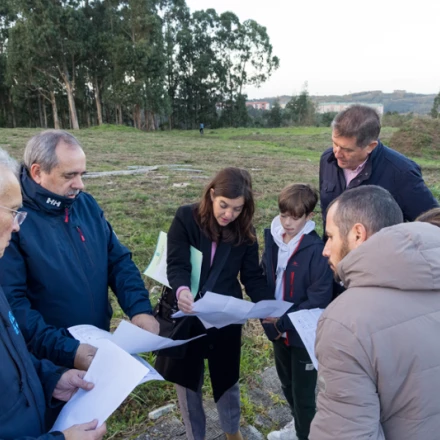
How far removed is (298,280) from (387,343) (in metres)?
1.11

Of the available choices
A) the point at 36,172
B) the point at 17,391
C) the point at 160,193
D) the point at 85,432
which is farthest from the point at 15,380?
the point at 160,193

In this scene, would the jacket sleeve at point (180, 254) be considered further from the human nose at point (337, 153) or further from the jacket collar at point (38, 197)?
the human nose at point (337, 153)

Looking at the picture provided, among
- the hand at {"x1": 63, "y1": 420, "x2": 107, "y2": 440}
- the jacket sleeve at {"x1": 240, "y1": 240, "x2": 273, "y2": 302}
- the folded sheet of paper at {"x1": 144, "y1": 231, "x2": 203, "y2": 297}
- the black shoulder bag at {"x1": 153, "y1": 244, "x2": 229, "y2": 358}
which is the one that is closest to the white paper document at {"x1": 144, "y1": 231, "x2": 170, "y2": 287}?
the folded sheet of paper at {"x1": 144, "y1": 231, "x2": 203, "y2": 297}

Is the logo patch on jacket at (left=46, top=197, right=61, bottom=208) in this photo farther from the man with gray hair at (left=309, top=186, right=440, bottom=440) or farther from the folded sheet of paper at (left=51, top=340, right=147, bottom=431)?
the man with gray hair at (left=309, top=186, right=440, bottom=440)

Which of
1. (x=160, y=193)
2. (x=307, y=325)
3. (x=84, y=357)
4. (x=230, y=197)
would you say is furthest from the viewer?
(x=160, y=193)

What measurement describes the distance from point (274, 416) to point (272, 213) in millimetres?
4608

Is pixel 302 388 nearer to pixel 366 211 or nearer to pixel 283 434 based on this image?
pixel 283 434

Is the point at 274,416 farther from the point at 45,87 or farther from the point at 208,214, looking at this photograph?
the point at 45,87

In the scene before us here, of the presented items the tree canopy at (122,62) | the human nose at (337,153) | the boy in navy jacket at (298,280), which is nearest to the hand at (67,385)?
the boy in navy jacket at (298,280)

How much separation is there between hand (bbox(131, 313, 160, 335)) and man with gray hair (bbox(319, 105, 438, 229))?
1452mm

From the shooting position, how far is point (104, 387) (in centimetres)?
149

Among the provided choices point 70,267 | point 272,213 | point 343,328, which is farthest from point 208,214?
point 272,213

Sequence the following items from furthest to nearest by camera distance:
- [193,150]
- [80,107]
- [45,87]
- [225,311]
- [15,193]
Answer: [80,107] < [45,87] < [193,150] < [225,311] < [15,193]

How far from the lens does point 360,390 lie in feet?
3.79
